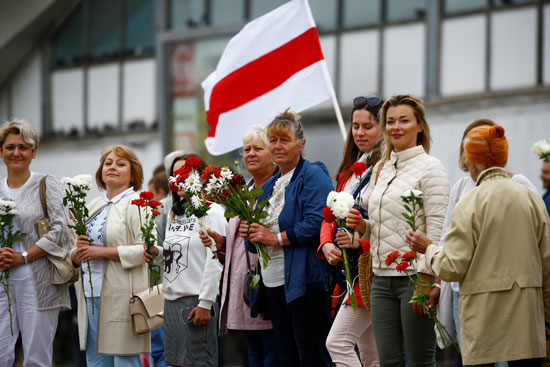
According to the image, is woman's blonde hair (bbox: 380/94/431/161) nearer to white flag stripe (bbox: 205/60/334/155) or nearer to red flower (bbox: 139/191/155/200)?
red flower (bbox: 139/191/155/200)

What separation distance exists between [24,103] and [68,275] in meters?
14.0

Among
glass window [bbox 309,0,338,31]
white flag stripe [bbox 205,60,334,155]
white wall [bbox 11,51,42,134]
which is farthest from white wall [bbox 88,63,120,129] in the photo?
white flag stripe [bbox 205,60,334,155]

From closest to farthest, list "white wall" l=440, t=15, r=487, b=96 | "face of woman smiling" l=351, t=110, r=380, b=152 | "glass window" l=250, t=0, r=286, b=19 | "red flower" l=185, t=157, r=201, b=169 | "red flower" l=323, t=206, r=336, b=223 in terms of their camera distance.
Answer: "red flower" l=323, t=206, r=336, b=223 < "face of woman smiling" l=351, t=110, r=380, b=152 < "red flower" l=185, t=157, r=201, b=169 < "white wall" l=440, t=15, r=487, b=96 < "glass window" l=250, t=0, r=286, b=19

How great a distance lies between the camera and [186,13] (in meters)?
17.3

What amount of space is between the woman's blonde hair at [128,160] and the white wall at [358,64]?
7.52m

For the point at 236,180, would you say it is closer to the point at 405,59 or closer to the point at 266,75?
the point at 266,75

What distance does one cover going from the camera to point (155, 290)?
25.5 feet

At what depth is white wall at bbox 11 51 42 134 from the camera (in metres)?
20.8

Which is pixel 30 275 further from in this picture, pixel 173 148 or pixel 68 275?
pixel 173 148

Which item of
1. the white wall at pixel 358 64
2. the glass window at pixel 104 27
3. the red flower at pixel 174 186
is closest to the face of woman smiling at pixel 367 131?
the red flower at pixel 174 186

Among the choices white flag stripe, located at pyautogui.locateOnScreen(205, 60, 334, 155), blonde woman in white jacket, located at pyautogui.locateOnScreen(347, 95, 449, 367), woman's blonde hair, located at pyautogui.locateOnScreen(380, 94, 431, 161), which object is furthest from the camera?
white flag stripe, located at pyautogui.locateOnScreen(205, 60, 334, 155)

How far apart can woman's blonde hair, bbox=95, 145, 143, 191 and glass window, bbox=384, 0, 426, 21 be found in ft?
25.1

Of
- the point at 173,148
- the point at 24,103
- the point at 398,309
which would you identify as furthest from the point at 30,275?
the point at 24,103

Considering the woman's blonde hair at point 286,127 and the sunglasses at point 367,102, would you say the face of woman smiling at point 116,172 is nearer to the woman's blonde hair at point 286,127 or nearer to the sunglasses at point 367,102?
the woman's blonde hair at point 286,127
